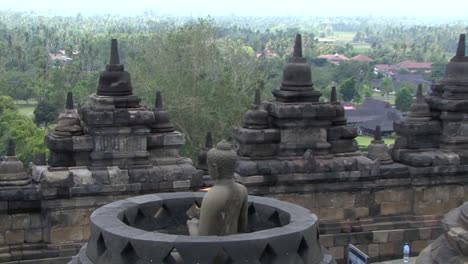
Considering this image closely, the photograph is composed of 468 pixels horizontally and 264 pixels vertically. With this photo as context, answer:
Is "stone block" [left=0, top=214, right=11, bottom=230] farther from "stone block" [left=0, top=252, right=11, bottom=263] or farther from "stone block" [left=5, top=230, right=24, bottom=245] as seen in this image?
"stone block" [left=0, top=252, right=11, bottom=263]

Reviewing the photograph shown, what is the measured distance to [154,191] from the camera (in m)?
10.1

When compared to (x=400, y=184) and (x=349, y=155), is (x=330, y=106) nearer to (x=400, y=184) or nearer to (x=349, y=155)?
(x=349, y=155)

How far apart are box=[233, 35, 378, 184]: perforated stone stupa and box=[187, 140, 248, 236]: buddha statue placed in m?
4.33

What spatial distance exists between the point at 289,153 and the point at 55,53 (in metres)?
97.4

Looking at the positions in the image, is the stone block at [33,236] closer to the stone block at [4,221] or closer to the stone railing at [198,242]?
the stone block at [4,221]

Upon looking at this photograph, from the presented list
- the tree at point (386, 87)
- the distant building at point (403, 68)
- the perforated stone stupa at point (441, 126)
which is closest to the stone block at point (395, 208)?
the perforated stone stupa at point (441, 126)

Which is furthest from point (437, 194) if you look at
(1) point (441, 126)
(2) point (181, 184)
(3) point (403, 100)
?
(3) point (403, 100)

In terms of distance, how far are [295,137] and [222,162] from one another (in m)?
4.88

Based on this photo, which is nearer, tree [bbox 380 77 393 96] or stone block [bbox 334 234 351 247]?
stone block [bbox 334 234 351 247]

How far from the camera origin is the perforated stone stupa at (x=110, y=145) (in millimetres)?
9859

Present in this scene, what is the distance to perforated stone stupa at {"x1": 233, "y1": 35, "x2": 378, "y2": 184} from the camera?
1070cm

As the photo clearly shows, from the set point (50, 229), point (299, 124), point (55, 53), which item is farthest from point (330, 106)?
point (55, 53)

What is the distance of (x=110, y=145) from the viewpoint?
10008mm

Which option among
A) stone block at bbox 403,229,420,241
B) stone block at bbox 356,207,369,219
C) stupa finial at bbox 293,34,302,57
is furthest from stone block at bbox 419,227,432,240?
stupa finial at bbox 293,34,302,57
